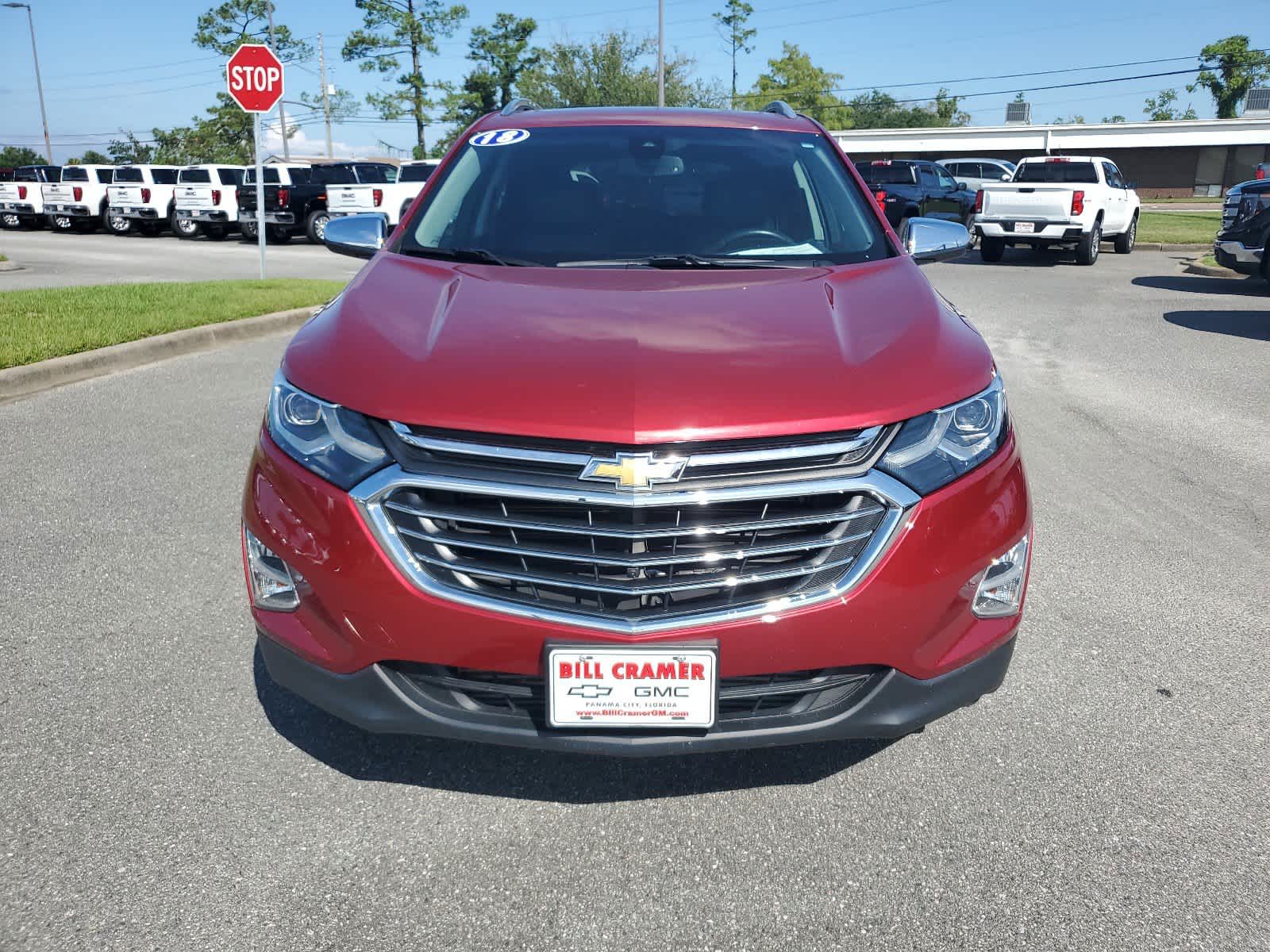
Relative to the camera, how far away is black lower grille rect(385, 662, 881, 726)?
236cm

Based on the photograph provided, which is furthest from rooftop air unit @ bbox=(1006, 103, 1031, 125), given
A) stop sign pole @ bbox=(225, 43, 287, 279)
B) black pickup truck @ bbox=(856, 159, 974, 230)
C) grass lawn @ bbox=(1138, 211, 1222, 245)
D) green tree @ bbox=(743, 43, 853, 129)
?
stop sign pole @ bbox=(225, 43, 287, 279)

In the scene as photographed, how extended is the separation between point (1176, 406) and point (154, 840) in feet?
23.2

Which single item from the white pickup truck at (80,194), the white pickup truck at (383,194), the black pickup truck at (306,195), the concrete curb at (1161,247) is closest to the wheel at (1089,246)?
the concrete curb at (1161,247)

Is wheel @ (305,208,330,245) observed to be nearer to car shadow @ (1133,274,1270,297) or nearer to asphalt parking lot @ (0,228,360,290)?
asphalt parking lot @ (0,228,360,290)

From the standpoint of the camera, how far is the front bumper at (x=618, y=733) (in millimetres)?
2354

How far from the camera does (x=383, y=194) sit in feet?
72.2

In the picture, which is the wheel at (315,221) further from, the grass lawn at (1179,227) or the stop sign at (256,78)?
the grass lawn at (1179,227)

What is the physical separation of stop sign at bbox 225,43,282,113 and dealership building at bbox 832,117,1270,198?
5013 centimetres

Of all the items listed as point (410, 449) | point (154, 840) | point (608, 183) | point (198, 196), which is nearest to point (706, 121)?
point (608, 183)

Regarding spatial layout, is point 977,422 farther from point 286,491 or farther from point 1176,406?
point 1176,406

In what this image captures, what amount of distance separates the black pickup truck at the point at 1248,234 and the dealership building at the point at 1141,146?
156 ft

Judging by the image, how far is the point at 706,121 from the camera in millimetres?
4262

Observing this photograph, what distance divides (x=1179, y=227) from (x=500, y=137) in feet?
94.3

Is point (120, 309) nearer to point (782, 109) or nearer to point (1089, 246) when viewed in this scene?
point (782, 109)
